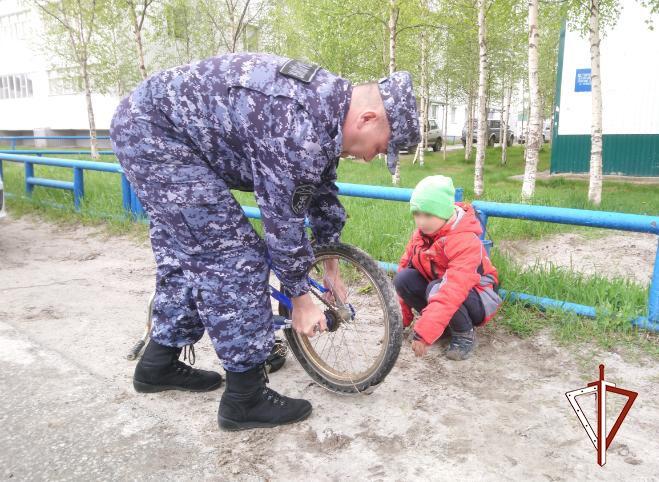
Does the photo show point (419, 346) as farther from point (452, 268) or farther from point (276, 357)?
point (276, 357)

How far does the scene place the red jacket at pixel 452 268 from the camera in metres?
2.66

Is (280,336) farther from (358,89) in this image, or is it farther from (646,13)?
(646,13)

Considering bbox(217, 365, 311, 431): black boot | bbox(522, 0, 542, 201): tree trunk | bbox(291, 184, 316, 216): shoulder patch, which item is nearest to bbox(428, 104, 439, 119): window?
bbox(522, 0, 542, 201): tree trunk

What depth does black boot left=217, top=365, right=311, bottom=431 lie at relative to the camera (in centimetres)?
237

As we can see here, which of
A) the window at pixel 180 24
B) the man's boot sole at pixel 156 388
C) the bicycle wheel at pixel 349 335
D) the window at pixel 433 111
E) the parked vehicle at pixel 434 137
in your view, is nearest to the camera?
the bicycle wheel at pixel 349 335

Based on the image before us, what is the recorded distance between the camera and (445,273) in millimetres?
2801

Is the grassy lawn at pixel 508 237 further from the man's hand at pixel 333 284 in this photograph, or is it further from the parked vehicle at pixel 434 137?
the parked vehicle at pixel 434 137

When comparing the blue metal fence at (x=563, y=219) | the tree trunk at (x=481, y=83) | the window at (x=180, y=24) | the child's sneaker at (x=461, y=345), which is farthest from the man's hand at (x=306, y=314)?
the window at (x=180, y=24)

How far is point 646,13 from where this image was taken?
13938 millimetres

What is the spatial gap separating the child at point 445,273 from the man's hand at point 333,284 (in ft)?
1.31

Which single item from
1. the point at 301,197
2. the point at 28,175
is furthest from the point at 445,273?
the point at 28,175

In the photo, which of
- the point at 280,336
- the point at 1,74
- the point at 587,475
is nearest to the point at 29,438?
the point at 280,336

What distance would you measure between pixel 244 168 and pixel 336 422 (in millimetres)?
1170

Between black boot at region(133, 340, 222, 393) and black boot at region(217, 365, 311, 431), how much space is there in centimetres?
36
